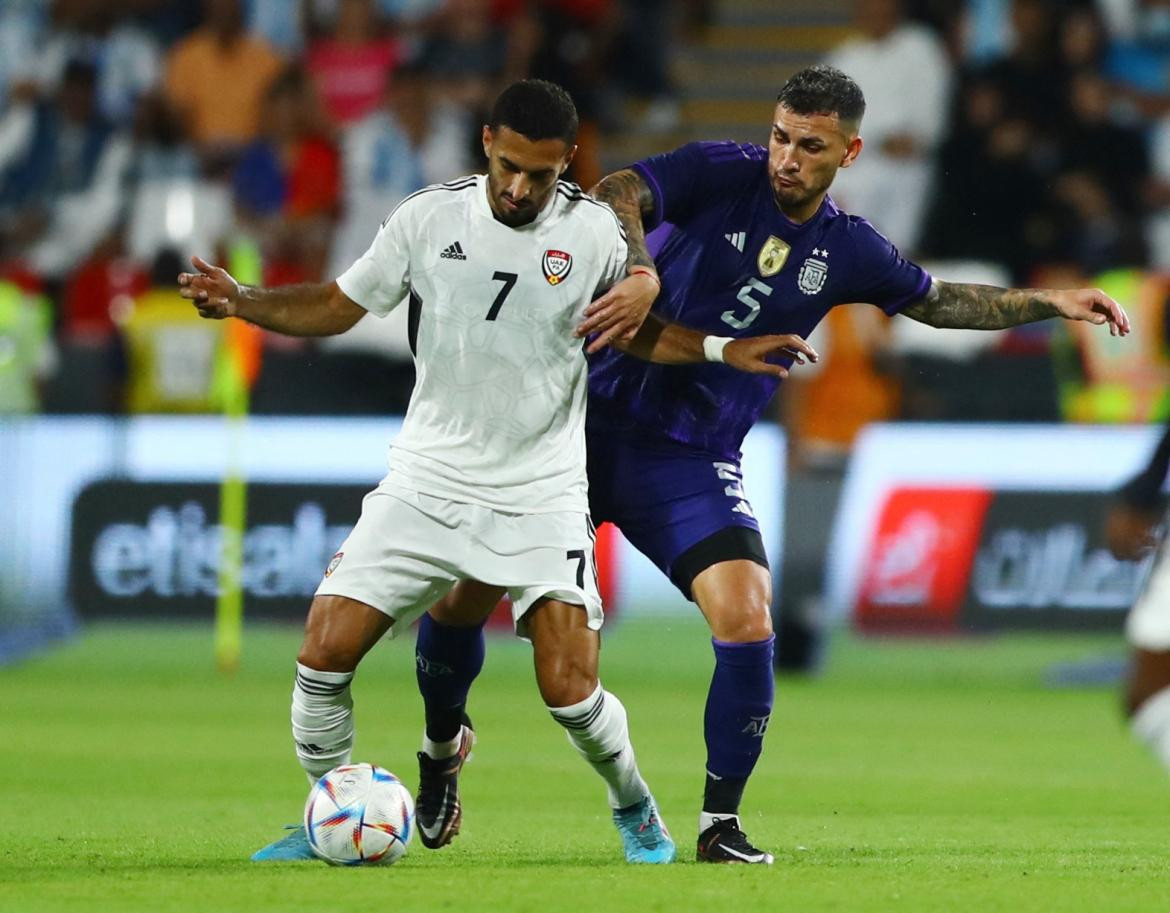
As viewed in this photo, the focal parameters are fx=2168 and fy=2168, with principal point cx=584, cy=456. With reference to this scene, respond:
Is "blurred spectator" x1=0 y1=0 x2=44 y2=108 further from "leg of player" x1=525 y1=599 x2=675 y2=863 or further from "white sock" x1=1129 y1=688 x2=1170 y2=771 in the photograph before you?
"white sock" x1=1129 y1=688 x2=1170 y2=771

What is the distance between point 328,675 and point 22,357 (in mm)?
8238

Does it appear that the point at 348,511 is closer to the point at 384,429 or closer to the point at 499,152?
the point at 384,429

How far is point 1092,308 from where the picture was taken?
22.5ft

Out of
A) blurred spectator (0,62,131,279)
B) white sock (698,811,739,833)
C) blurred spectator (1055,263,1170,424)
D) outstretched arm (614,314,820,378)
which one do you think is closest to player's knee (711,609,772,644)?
white sock (698,811,739,833)

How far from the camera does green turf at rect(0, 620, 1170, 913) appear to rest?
583 cm

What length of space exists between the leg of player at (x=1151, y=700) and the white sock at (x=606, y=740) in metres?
1.48

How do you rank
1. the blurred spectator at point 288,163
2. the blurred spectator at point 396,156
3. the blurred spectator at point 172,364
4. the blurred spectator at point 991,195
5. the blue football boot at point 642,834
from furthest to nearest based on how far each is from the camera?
the blurred spectator at point 288,163, the blurred spectator at point 396,156, the blurred spectator at point 991,195, the blurred spectator at point 172,364, the blue football boot at point 642,834

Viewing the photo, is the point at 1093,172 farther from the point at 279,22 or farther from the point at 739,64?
the point at 279,22

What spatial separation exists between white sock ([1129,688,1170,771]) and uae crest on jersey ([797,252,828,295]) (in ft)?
5.91

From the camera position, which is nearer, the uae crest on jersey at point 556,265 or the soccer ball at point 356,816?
the soccer ball at point 356,816

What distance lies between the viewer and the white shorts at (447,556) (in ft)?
20.6

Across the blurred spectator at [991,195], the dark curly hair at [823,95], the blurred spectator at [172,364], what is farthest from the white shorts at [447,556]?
the blurred spectator at [991,195]

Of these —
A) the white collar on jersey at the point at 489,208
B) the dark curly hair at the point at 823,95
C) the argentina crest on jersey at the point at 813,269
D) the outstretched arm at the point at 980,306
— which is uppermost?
the dark curly hair at the point at 823,95

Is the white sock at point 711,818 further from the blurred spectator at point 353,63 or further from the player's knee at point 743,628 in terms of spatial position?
the blurred spectator at point 353,63
